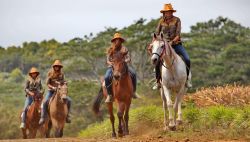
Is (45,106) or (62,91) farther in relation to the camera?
(45,106)

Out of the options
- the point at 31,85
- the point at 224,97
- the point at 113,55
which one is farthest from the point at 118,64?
the point at 31,85

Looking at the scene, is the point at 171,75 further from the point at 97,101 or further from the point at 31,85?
the point at 31,85

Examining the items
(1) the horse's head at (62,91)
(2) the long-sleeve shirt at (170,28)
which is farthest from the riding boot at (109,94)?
(1) the horse's head at (62,91)

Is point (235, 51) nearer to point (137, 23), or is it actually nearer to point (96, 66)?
point (137, 23)

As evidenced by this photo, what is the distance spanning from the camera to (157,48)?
16172 mm

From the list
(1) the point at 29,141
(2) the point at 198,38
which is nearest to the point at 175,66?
(1) the point at 29,141

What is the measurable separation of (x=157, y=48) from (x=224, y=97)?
19.2 feet

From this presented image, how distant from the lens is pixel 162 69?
1706 centimetres

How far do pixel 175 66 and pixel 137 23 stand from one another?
45143 mm

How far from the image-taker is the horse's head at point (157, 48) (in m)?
16.0

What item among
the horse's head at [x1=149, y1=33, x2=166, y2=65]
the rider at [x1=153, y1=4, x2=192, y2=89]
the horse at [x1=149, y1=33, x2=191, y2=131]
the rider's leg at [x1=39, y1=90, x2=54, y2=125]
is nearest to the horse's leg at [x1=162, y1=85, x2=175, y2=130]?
the horse at [x1=149, y1=33, x2=191, y2=131]

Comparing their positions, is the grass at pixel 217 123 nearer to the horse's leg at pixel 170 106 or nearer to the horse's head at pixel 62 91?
Result: the horse's leg at pixel 170 106

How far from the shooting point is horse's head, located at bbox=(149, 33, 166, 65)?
15959 mm

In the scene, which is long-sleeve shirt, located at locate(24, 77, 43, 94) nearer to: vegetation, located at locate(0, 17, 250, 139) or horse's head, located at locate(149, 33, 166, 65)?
horse's head, located at locate(149, 33, 166, 65)
